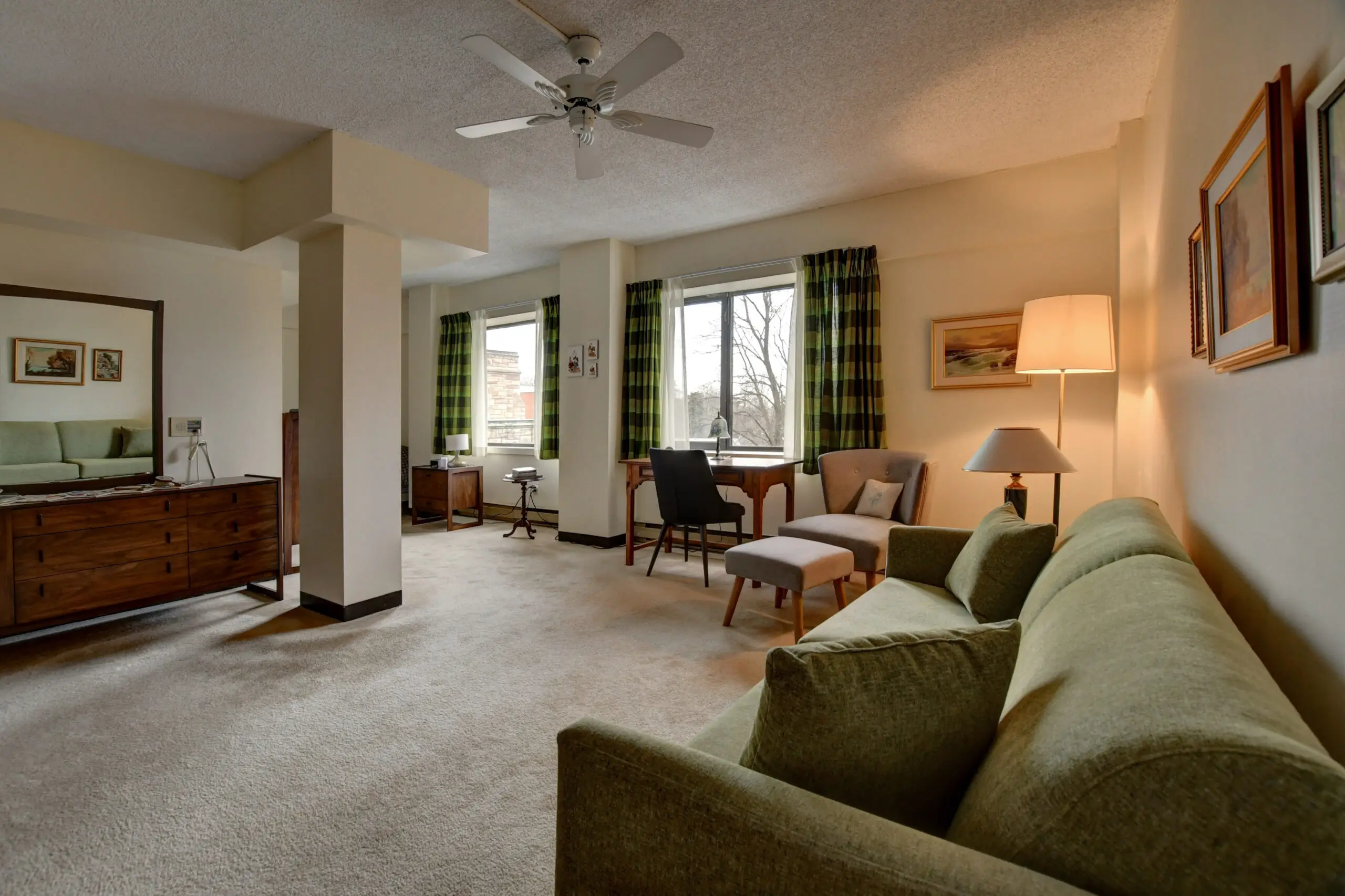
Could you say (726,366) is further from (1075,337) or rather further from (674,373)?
(1075,337)

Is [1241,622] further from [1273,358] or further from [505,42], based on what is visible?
[505,42]

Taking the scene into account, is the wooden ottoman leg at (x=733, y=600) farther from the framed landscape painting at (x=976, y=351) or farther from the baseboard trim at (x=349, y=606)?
the framed landscape painting at (x=976, y=351)

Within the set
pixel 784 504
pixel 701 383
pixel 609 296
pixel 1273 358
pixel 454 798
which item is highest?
pixel 609 296

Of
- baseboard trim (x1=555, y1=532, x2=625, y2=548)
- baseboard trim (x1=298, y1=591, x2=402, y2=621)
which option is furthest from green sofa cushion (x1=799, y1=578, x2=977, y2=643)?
baseboard trim (x1=555, y1=532, x2=625, y2=548)

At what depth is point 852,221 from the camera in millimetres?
4375

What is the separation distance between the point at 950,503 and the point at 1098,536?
2648mm

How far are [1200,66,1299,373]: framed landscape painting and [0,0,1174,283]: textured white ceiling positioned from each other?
133cm

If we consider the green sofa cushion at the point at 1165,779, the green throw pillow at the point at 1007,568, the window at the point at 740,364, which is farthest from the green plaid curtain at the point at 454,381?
the green sofa cushion at the point at 1165,779

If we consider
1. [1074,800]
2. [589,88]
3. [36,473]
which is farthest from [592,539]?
[1074,800]

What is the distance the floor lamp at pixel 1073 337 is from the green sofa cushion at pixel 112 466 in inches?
196

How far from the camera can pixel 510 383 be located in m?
6.68

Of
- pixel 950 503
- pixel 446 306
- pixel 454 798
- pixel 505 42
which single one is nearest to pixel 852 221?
pixel 950 503

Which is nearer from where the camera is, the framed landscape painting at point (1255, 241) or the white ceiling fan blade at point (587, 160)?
the framed landscape painting at point (1255, 241)

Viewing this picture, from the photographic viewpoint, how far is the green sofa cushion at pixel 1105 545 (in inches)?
53.4
